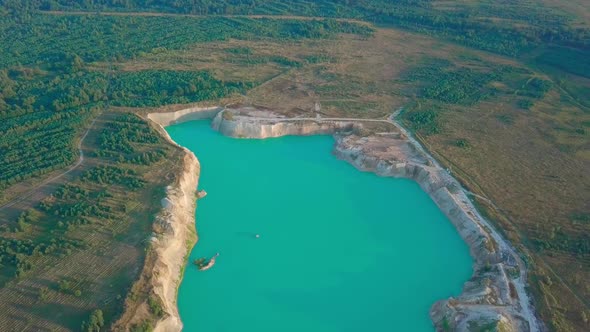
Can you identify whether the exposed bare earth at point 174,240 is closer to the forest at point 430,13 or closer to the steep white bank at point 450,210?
the steep white bank at point 450,210

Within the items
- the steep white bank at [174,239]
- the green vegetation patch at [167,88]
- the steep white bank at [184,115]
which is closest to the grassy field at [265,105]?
the green vegetation patch at [167,88]

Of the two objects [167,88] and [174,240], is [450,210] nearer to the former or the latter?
[174,240]

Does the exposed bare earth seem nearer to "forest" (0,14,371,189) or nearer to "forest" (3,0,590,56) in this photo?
"forest" (0,14,371,189)

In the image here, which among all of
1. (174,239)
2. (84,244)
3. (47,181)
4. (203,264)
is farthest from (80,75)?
(203,264)

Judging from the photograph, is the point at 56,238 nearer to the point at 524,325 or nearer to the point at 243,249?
the point at 243,249

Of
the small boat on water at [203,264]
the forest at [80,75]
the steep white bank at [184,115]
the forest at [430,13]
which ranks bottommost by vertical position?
the small boat on water at [203,264]
